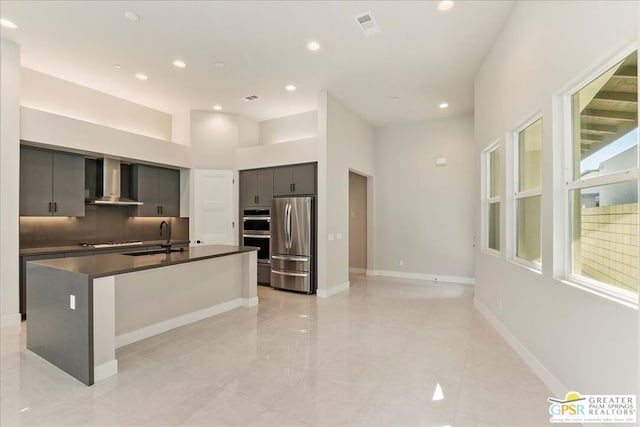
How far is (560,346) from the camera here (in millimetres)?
2270

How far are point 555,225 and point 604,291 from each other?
618 mm

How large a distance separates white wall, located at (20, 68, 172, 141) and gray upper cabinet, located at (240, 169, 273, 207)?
185cm

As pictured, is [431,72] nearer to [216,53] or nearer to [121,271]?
[216,53]

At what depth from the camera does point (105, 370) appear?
255 cm

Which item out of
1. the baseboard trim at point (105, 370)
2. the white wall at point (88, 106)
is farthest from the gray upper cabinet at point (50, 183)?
the baseboard trim at point (105, 370)

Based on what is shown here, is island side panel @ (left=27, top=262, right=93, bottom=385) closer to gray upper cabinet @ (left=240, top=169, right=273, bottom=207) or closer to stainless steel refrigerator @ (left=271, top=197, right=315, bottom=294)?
stainless steel refrigerator @ (left=271, top=197, right=315, bottom=294)

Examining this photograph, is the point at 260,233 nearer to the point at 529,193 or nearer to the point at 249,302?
the point at 249,302

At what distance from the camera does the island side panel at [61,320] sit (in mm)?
2455

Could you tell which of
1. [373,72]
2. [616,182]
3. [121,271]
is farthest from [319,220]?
[616,182]

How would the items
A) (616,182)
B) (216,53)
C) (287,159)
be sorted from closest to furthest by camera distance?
(616,182)
(216,53)
(287,159)

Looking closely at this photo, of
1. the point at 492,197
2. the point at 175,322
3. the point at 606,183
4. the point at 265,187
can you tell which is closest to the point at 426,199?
the point at 492,197

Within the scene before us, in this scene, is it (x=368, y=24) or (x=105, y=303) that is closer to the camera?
(x=105, y=303)

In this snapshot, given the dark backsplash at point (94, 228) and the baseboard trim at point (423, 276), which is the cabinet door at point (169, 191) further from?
the baseboard trim at point (423, 276)

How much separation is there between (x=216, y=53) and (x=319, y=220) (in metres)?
2.87
